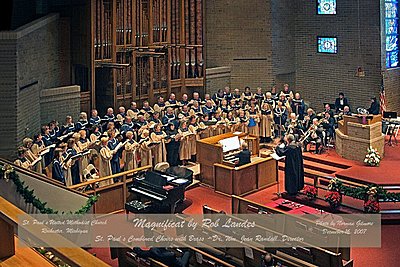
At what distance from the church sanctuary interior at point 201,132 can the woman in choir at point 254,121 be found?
4 centimetres

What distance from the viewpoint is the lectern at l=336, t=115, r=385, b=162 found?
15531mm

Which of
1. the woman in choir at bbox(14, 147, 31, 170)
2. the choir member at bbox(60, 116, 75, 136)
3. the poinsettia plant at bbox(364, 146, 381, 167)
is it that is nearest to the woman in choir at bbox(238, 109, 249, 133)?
the poinsettia plant at bbox(364, 146, 381, 167)

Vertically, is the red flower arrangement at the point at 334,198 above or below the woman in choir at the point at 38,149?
below

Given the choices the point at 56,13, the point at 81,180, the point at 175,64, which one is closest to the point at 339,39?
the point at 175,64

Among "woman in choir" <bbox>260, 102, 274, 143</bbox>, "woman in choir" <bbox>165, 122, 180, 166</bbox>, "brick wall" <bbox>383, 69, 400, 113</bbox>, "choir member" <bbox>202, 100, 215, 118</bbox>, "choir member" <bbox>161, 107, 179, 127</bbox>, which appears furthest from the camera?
"brick wall" <bbox>383, 69, 400, 113</bbox>

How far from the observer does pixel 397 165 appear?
1505cm

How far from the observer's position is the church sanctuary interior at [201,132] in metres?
9.43

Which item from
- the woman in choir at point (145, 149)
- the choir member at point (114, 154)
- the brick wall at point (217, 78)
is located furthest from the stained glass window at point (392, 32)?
the choir member at point (114, 154)

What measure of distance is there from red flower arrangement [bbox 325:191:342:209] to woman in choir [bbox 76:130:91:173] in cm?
542

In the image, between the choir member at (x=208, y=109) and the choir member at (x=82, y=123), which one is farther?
the choir member at (x=208, y=109)

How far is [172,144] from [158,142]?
2.12ft

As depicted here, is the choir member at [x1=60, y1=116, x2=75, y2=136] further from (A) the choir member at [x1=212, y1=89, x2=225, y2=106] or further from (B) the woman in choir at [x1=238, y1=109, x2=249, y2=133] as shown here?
(A) the choir member at [x1=212, y1=89, x2=225, y2=106]

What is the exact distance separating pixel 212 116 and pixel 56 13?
542 cm

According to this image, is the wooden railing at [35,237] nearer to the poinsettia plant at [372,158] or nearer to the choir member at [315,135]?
the poinsettia plant at [372,158]
